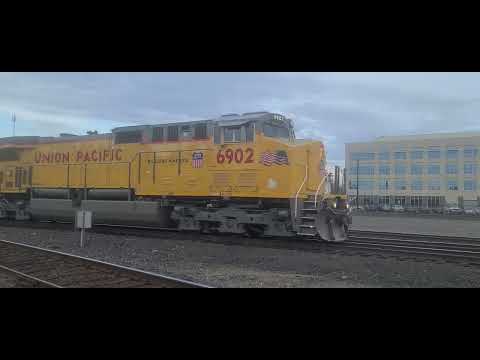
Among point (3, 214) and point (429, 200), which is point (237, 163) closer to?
point (3, 214)

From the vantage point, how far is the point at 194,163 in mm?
15070

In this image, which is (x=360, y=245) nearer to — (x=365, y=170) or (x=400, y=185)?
(x=400, y=185)

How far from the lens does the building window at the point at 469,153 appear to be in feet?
248

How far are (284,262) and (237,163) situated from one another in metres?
4.36

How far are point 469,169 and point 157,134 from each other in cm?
7386

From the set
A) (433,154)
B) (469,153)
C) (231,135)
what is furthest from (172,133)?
(469,153)

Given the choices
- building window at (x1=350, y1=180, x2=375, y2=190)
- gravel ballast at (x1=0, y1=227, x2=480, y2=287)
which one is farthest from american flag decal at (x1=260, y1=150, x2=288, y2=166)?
building window at (x1=350, y1=180, x2=375, y2=190)

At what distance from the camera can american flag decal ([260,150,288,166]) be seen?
1346 cm

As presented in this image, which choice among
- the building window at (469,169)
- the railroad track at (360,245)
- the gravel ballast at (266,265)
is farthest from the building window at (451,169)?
the gravel ballast at (266,265)

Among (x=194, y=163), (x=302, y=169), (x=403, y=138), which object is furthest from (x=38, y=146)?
(x=403, y=138)

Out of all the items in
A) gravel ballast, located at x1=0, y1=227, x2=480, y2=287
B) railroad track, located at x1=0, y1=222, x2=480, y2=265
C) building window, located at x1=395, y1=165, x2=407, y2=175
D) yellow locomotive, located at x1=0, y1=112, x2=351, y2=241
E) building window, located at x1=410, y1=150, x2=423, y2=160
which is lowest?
gravel ballast, located at x1=0, y1=227, x2=480, y2=287

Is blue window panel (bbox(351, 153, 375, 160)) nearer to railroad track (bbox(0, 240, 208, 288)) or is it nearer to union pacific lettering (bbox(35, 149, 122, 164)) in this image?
union pacific lettering (bbox(35, 149, 122, 164))

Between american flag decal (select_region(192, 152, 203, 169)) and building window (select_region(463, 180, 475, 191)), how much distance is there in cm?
7344

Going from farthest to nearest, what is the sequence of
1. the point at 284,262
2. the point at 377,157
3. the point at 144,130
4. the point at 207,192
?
the point at 377,157
the point at 144,130
the point at 207,192
the point at 284,262
